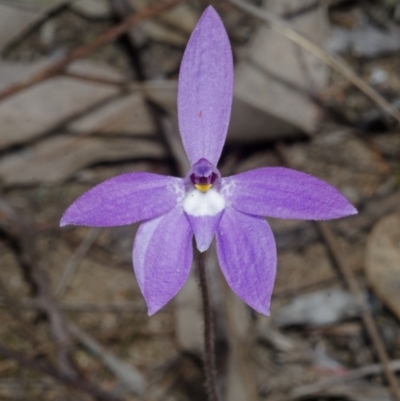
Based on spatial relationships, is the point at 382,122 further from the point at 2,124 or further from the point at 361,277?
the point at 2,124

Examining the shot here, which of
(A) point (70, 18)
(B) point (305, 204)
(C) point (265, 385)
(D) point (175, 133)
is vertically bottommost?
(B) point (305, 204)

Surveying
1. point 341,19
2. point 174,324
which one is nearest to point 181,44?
point 341,19

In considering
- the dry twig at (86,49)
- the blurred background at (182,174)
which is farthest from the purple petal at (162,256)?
the dry twig at (86,49)

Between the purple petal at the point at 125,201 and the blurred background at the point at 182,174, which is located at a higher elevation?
the blurred background at the point at 182,174

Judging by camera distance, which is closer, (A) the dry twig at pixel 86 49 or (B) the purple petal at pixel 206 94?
(B) the purple petal at pixel 206 94

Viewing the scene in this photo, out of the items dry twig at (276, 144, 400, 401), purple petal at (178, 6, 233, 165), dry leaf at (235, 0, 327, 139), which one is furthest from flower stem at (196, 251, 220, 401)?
dry leaf at (235, 0, 327, 139)

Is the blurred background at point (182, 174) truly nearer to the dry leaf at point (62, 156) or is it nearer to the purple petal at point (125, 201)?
the dry leaf at point (62, 156)

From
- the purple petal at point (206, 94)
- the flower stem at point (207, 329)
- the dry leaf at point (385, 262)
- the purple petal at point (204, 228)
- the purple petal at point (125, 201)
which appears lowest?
the flower stem at point (207, 329)

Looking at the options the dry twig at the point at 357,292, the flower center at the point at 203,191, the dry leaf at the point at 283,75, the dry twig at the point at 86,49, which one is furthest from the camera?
the dry leaf at the point at 283,75

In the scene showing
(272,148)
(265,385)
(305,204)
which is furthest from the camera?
(272,148)
